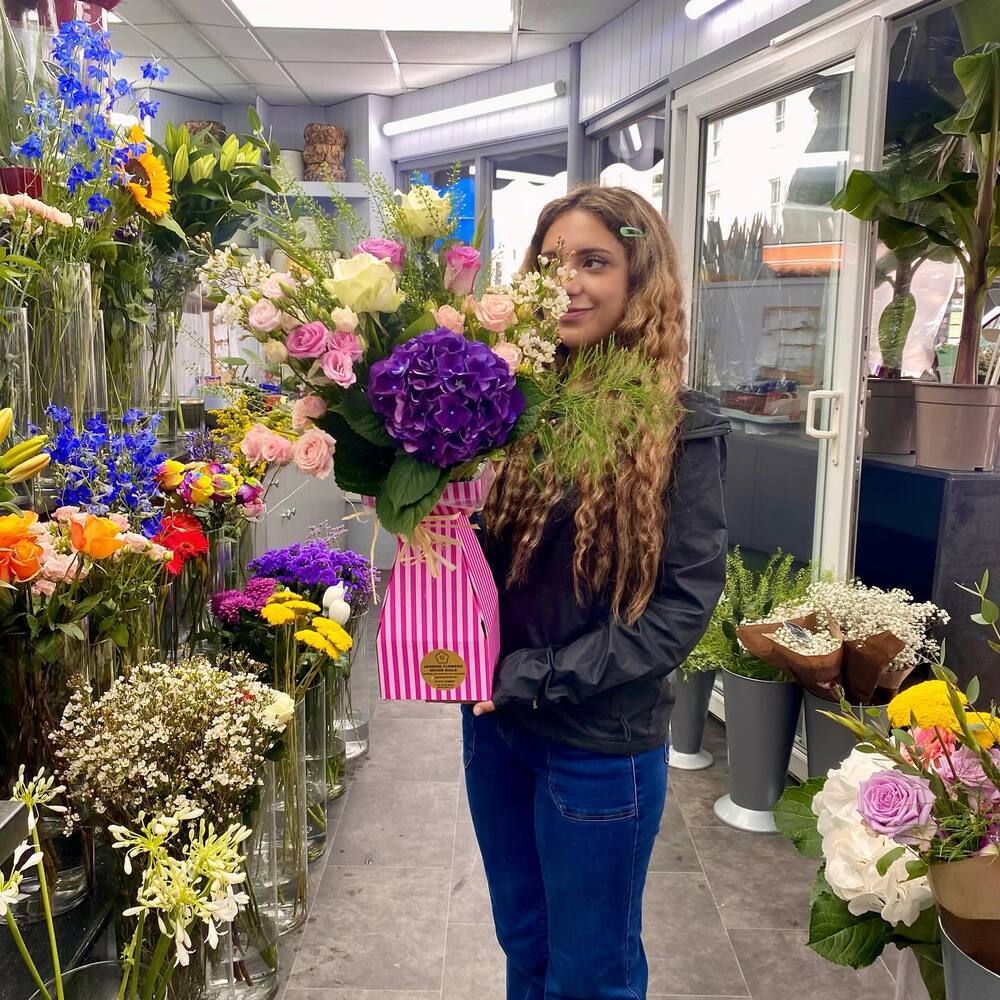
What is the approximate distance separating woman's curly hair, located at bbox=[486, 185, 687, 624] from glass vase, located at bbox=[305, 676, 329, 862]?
54.4 inches

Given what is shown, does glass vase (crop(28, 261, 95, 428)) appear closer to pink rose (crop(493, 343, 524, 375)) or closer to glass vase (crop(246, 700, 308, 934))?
pink rose (crop(493, 343, 524, 375))

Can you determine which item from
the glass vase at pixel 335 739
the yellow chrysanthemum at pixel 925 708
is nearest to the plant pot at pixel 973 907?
the yellow chrysanthemum at pixel 925 708

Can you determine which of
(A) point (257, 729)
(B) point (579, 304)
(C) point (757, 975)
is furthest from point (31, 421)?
(C) point (757, 975)

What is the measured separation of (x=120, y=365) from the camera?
1.76 m

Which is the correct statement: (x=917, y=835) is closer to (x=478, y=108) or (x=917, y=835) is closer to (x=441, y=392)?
(x=441, y=392)

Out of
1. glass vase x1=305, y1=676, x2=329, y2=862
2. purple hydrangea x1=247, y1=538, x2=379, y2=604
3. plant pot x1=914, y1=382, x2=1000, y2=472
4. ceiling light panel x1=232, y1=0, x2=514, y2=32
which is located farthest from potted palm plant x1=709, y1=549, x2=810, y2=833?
ceiling light panel x1=232, y1=0, x2=514, y2=32

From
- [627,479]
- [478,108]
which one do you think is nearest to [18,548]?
[627,479]

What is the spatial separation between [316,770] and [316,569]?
64 cm

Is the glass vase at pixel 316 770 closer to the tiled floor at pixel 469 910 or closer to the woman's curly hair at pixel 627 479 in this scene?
the tiled floor at pixel 469 910

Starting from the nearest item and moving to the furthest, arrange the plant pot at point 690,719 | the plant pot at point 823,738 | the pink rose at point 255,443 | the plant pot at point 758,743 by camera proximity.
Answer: the pink rose at point 255,443
the plant pot at point 823,738
the plant pot at point 758,743
the plant pot at point 690,719

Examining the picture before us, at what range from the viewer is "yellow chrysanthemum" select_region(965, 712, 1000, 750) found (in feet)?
2.01

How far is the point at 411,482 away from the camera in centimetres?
101

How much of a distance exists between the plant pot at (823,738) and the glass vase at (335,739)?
1.39m

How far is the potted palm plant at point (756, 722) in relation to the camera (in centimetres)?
276
